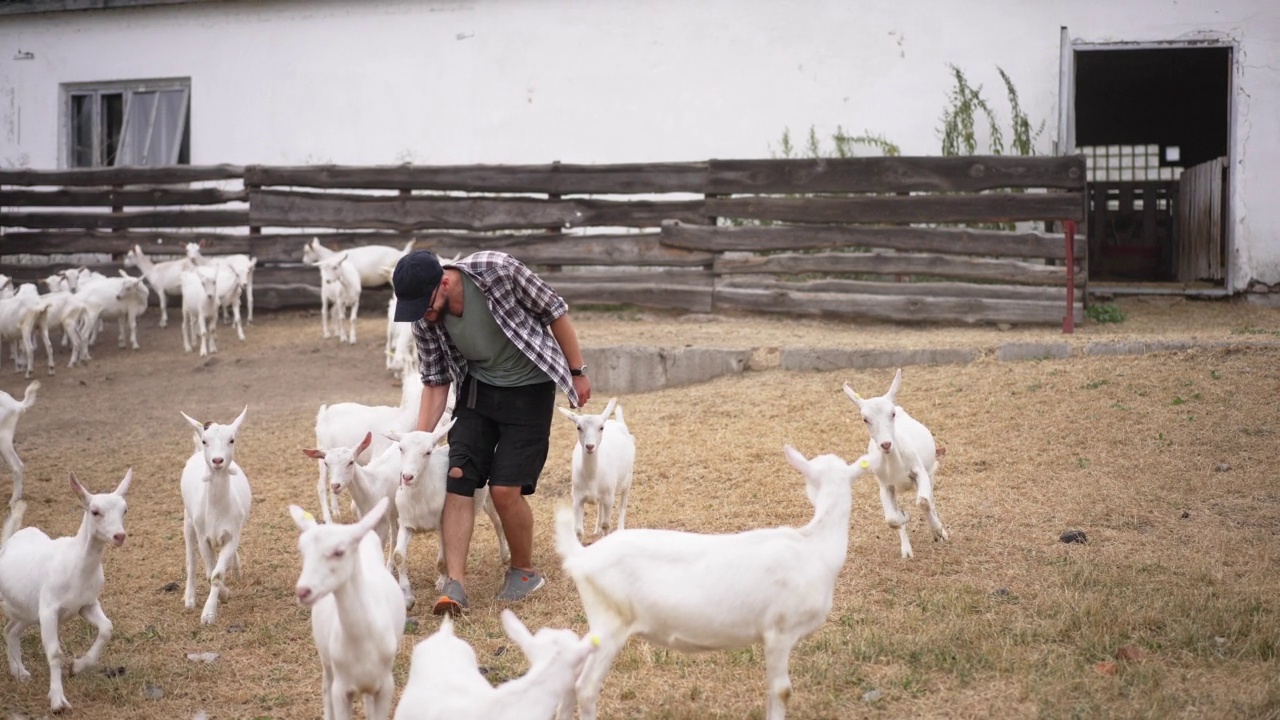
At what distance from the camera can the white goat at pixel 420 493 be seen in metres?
6.73

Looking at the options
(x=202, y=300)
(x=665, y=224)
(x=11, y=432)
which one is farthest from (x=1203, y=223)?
(x=11, y=432)

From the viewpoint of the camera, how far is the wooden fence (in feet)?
46.6

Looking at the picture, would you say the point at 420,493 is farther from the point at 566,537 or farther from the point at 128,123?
the point at 128,123

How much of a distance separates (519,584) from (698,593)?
2.31 metres

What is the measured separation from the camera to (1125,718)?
4723 mm

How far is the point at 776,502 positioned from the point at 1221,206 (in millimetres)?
10685

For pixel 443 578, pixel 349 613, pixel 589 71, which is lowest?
pixel 443 578

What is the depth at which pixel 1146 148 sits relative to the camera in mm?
22266

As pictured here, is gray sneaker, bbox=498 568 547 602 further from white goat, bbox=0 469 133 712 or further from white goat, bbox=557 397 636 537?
white goat, bbox=0 469 133 712

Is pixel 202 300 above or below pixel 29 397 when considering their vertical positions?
above

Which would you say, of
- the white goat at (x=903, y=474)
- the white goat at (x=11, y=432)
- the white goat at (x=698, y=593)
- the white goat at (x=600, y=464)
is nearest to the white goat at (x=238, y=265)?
the white goat at (x=11, y=432)

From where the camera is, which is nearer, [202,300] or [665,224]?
[202,300]

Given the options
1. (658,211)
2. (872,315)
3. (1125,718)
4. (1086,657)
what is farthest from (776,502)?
(658,211)

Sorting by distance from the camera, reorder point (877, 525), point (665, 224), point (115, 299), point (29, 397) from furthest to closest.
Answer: point (115, 299), point (665, 224), point (29, 397), point (877, 525)
